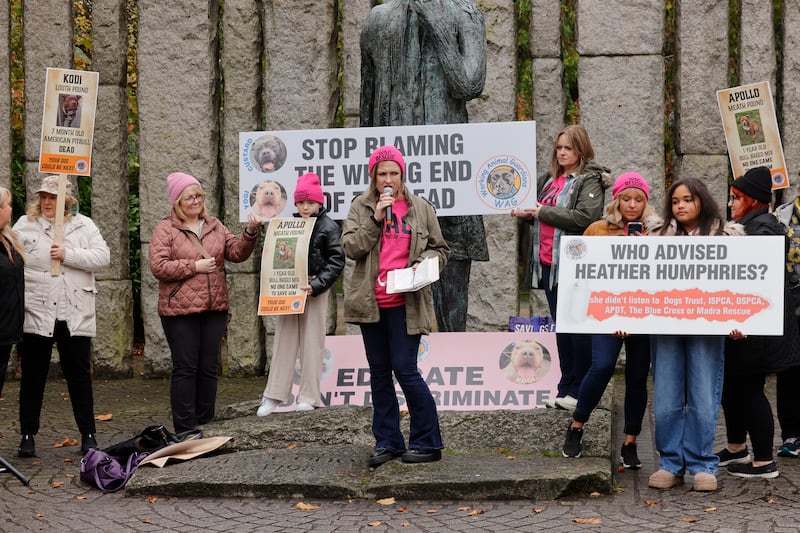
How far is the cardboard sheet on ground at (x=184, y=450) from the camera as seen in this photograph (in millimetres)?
6859

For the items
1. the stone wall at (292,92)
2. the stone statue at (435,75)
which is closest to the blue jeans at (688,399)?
the stone statue at (435,75)

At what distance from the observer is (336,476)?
645cm

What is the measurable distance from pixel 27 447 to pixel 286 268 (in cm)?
196

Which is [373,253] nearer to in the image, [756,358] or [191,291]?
[191,291]

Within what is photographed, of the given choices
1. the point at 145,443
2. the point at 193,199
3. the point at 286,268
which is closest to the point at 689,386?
the point at 286,268

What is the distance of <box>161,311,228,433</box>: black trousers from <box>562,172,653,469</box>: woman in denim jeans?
7.62 feet

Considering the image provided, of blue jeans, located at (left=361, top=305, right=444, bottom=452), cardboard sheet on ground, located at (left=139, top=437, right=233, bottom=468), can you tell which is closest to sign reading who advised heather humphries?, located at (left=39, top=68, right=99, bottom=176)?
cardboard sheet on ground, located at (left=139, top=437, right=233, bottom=468)

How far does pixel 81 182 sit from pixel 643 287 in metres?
7.09

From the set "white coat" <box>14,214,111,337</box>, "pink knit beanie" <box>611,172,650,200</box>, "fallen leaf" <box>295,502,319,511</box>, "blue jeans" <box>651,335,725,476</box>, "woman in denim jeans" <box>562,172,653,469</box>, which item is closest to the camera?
"fallen leaf" <box>295,502,319,511</box>

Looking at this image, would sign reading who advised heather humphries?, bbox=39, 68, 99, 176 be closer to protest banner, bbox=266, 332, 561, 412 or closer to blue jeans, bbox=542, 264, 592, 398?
protest banner, bbox=266, 332, 561, 412

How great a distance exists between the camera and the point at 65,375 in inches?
301

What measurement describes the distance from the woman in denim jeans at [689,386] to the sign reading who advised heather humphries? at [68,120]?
3.86 metres

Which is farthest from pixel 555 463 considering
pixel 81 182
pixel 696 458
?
pixel 81 182

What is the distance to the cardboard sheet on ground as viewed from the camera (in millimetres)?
6859
